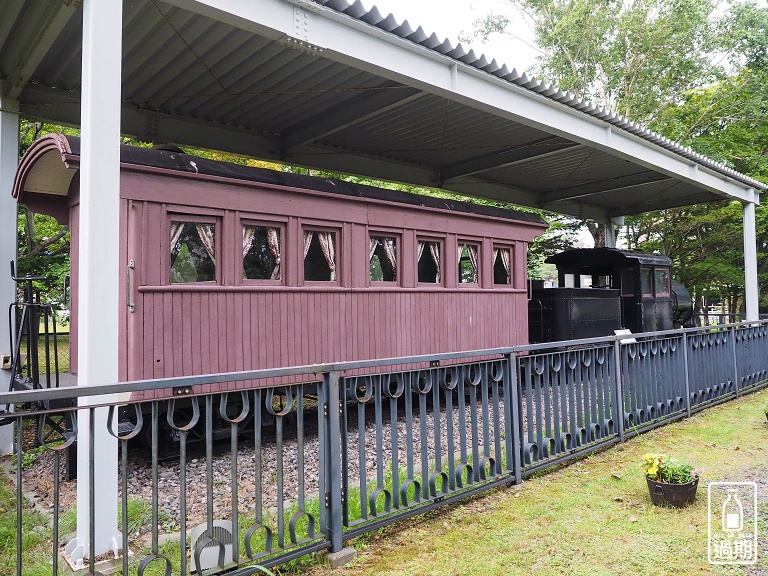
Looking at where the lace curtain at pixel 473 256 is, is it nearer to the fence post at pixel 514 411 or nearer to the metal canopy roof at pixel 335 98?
the metal canopy roof at pixel 335 98

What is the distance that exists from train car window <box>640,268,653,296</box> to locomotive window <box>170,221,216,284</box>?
9.34 metres

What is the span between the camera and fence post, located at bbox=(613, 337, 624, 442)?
16.7 feet

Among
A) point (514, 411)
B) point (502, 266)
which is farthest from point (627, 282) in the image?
point (514, 411)

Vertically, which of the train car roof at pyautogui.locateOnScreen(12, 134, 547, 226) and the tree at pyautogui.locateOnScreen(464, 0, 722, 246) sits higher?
the tree at pyautogui.locateOnScreen(464, 0, 722, 246)

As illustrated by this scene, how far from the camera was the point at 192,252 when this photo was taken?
493 centimetres

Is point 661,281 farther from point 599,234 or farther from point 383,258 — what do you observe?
point 383,258

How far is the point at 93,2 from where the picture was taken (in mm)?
3150

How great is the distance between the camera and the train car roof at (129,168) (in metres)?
4.46

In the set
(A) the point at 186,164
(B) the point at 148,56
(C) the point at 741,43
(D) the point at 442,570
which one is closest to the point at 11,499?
(A) the point at 186,164

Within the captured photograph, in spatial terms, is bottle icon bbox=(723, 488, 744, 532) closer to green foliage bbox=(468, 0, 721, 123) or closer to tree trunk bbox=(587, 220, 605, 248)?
tree trunk bbox=(587, 220, 605, 248)

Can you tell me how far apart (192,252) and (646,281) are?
981 cm

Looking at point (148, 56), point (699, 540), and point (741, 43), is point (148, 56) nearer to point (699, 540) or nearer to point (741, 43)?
point (699, 540)

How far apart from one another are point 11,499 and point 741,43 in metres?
18.7

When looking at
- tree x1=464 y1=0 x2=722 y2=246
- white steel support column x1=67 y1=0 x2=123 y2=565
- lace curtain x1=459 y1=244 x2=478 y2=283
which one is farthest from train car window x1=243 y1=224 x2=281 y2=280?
tree x1=464 y1=0 x2=722 y2=246
